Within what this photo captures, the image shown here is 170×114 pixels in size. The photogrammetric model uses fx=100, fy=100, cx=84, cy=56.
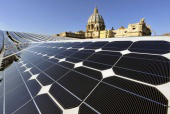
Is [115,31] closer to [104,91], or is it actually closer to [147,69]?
[147,69]

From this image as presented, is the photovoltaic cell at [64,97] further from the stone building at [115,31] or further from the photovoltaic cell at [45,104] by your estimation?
the stone building at [115,31]

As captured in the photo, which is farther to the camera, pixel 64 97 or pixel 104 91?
pixel 64 97

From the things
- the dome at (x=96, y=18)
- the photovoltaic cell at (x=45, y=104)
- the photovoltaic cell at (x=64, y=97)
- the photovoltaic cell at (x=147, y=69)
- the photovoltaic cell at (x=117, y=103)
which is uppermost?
the dome at (x=96, y=18)

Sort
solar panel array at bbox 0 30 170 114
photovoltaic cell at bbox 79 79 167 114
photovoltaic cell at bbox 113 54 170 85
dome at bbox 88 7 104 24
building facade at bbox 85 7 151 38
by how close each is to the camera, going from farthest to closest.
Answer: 1. dome at bbox 88 7 104 24
2. building facade at bbox 85 7 151 38
3. photovoltaic cell at bbox 113 54 170 85
4. solar panel array at bbox 0 30 170 114
5. photovoltaic cell at bbox 79 79 167 114

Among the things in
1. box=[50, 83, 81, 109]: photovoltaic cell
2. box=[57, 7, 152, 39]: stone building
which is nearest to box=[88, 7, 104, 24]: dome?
box=[57, 7, 152, 39]: stone building

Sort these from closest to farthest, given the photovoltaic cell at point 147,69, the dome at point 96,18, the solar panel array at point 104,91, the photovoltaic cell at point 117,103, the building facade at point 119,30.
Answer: the photovoltaic cell at point 117,103
the solar panel array at point 104,91
the photovoltaic cell at point 147,69
the building facade at point 119,30
the dome at point 96,18

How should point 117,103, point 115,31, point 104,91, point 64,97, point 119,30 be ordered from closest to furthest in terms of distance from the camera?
point 117,103, point 104,91, point 64,97, point 119,30, point 115,31

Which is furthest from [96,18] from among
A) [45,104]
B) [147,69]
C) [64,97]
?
[45,104]

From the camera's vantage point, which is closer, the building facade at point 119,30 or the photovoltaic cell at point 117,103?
the photovoltaic cell at point 117,103

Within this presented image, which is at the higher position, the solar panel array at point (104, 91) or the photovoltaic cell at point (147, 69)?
the photovoltaic cell at point (147, 69)

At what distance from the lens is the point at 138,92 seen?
7.55 feet

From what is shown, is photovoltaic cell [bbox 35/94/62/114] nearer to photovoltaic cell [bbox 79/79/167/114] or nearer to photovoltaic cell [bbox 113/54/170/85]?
photovoltaic cell [bbox 79/79/167/114]

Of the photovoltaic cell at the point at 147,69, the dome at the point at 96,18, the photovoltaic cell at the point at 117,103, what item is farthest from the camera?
the dome at the point at 96,18

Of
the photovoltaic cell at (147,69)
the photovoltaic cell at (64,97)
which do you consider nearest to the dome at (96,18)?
the photovoltaic cell at (147,69)
